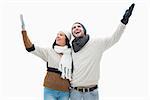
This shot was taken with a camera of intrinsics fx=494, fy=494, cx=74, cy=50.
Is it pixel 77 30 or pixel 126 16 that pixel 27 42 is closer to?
pixel 77 30

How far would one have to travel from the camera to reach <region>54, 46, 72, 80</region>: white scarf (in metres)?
4.61

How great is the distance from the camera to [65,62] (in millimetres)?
4598

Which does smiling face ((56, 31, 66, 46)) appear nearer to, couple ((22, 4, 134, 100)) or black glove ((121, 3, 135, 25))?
couple ((22, 4, 134, 100))

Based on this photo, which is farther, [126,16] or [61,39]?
[61,39]

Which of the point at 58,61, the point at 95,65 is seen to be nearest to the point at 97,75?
the point at 95,65

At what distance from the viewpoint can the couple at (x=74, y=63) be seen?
4578 millimetres

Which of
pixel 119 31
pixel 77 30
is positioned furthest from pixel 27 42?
pixel 119 31

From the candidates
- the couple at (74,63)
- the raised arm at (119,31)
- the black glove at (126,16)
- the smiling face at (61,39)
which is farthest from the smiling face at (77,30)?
the black glove at (126,16)

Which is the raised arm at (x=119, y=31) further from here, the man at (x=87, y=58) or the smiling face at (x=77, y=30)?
the smiling face at (x=77, y=30)

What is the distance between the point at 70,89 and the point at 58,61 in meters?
0.29

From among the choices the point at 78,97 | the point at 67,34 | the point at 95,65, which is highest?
the point at 67,34

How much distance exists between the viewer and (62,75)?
4.63 m

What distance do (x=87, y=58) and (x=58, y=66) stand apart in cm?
29

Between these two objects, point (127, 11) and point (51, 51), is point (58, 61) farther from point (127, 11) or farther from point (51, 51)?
point (127, 11)
